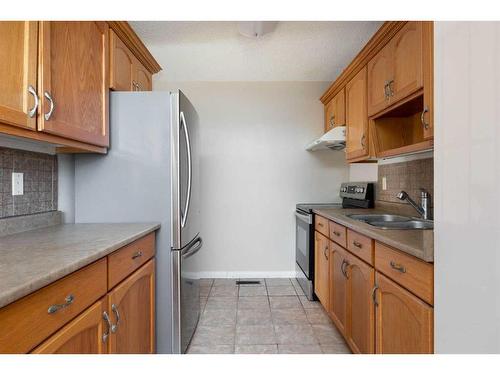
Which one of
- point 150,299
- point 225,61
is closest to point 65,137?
point 150,299

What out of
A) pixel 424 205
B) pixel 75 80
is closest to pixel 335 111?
pixel 424 205

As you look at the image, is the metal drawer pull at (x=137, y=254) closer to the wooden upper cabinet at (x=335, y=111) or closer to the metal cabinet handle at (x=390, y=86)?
the metal cabinet handle at (x=390, y=86)

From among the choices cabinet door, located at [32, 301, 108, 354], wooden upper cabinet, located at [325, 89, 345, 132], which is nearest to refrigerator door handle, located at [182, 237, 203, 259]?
cabinet door, located at [32, 301, 108, 354]

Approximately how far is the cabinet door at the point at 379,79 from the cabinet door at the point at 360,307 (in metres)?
1.07

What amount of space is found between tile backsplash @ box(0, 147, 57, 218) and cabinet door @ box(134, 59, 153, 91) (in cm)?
80

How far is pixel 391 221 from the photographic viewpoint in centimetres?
208

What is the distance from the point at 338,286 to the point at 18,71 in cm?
206

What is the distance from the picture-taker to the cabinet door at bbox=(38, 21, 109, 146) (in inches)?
45.9

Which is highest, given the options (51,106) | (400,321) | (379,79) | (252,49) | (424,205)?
(252,49)

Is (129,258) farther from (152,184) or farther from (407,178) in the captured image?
(407,178)

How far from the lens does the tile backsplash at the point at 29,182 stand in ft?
4.33

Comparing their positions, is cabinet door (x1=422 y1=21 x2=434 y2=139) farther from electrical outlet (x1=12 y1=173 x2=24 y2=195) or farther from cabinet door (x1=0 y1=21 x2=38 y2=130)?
electrical outlet (x1=12 y1=173 x2=24 y2=195)

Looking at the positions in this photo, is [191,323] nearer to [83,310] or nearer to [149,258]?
[149,258]
